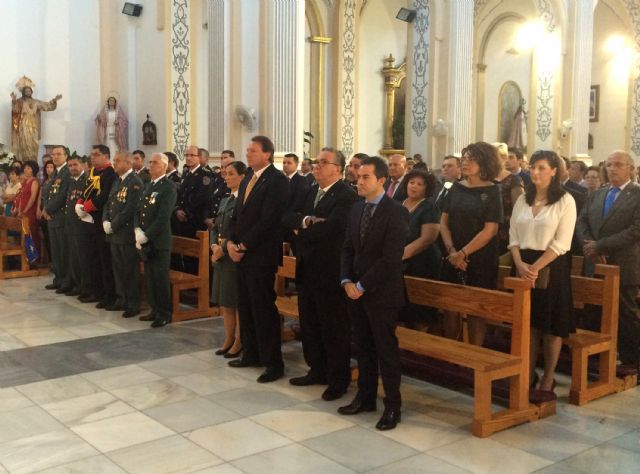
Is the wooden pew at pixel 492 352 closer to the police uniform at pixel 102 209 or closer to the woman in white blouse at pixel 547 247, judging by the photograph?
the woman in white blouse at pixel 547 247

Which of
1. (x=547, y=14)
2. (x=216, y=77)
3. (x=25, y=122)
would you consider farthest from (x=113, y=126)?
(x=547, y=14)

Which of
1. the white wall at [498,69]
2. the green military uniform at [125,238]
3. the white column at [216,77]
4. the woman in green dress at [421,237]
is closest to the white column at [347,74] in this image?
the white wall at [498,69]

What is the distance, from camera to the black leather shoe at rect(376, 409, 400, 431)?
4145 millimetres

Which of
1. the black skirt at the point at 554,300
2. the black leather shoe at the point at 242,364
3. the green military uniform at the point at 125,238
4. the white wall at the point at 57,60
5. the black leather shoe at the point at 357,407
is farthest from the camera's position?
the white wall at the point at 57,60

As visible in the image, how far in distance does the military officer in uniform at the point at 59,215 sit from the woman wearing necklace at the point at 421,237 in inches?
183

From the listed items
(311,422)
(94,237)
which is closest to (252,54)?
(94,237)

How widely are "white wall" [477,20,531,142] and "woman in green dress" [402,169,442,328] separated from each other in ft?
48.3

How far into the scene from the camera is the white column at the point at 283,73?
9750 millimetres

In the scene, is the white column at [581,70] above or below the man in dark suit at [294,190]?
above

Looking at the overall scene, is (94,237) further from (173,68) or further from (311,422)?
(173,68)

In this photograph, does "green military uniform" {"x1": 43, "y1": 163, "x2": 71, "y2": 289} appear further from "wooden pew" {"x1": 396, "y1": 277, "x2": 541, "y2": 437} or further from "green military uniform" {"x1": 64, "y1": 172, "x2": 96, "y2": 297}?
"wooden pew" {"x1": 396, "y1": 277, "x2": 541, "y2": 437}

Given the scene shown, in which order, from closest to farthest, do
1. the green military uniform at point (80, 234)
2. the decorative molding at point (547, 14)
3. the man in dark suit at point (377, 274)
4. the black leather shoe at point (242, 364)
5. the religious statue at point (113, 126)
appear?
the man in dark suit at point (377, 274) < the black leather shoe at point (242, 364) < the green military uniform at point (80, 234) < the religious statue at point (113, 126) < the decorative molding at point (547, 14)

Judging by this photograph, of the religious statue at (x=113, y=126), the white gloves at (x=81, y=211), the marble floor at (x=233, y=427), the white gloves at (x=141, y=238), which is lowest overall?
the marble floor at (x=233, y=427)

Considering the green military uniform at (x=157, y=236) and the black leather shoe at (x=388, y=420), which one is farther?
the green military uniform at (x=157, y=236)
